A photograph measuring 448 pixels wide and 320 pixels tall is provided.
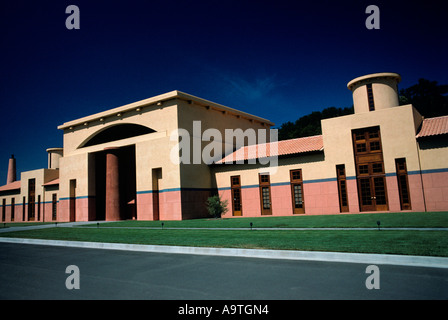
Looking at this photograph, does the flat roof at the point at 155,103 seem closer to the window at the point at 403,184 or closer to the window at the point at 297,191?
the window at the point at 297,191

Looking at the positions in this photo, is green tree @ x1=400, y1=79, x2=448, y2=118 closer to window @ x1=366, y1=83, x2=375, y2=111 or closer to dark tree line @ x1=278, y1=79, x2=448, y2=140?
dark tree line @ x1=278, y1=79, x2=448, y2=140

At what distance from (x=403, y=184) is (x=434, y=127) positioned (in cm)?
433

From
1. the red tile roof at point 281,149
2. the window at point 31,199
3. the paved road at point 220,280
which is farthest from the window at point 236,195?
the window at point 31,199

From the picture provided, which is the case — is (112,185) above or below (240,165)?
below

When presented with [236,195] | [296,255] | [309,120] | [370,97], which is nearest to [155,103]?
[236,195]

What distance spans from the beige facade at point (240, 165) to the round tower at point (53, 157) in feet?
38.3

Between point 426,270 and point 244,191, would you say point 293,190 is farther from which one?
point 426,270

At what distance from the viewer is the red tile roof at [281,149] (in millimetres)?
24672

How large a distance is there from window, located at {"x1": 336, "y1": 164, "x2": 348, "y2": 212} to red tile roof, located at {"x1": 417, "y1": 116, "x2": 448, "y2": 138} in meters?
5.47

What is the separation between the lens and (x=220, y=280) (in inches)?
239

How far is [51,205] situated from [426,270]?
139 ft

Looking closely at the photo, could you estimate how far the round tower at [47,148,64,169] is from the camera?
46.8 m

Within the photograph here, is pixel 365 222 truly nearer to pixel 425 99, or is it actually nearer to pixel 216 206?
pixel 216 206

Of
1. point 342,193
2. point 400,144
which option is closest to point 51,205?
point 342,193
